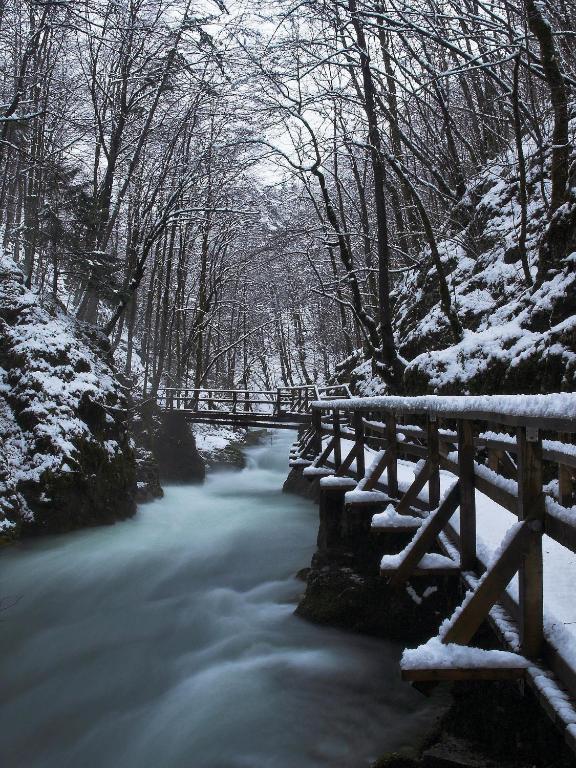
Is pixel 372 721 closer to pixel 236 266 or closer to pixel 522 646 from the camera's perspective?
pixel 522 646

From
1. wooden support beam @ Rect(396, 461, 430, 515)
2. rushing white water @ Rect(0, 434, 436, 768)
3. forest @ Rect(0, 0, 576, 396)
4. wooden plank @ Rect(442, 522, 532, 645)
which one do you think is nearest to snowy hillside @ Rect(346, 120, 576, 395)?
forest @ Rect(0, 0, 576, 396)

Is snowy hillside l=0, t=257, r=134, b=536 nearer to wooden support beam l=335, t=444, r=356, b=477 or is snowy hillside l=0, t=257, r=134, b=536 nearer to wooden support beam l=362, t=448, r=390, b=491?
wooden support beam l=335, t=444, r=356, b=477

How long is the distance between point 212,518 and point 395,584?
11.5 meters

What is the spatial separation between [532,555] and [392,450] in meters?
3.35

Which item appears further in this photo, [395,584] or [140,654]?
[140,654]

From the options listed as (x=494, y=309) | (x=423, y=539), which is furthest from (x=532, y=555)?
(x=494, y=309)

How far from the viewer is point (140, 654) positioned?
24.3 feet

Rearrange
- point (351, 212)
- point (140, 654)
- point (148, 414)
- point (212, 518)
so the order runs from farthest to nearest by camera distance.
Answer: point (351, 212), point (148, 414), point (212, 518), point (140, 654)

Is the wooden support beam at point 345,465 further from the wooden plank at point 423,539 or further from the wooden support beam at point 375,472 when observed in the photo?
the wooden plank at point 423,539

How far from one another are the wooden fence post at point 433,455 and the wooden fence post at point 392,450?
949mm

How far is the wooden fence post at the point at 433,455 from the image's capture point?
4535 mm

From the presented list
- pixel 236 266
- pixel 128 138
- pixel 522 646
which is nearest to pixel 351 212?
pixel 236 266

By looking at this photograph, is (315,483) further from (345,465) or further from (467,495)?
(467,495)

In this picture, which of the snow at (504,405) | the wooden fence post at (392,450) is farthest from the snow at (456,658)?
the wooden fence post at (392,450)
